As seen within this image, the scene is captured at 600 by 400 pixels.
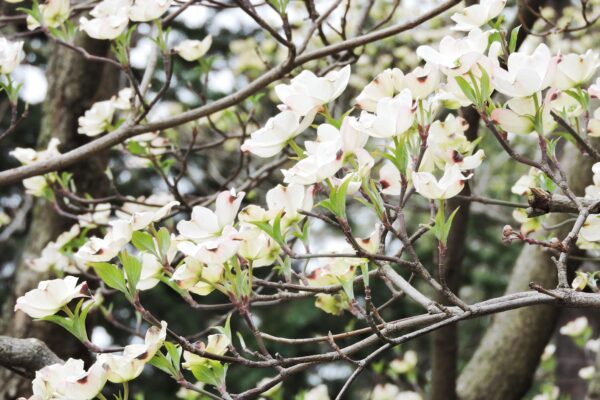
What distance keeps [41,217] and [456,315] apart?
5.76ft

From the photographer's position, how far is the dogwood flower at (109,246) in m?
0.88

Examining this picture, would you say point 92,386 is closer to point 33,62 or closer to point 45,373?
point 45,373

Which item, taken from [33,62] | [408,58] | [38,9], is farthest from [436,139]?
[33,62]

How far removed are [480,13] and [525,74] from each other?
0.24 m

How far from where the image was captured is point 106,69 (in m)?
2.46

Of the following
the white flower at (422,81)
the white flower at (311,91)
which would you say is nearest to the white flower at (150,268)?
the white flower at (311,91)

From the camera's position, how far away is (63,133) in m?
2.33

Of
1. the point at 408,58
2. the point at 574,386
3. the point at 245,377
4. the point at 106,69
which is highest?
the point at 106,69

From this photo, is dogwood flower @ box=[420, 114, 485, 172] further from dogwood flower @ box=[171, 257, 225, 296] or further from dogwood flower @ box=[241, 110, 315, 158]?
dogwood flower @ box=[171, 257, 225, 296]

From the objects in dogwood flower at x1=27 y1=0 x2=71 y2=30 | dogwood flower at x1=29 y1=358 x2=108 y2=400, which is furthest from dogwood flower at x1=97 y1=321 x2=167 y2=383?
dogwood flower at x1=27 y1=0 x2=71 y2=30

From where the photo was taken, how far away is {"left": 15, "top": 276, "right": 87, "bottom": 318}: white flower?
0.87m

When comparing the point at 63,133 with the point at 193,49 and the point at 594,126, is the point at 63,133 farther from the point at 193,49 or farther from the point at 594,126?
the point at 594,126

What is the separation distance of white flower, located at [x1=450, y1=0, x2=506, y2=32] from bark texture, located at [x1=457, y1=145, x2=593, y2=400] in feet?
3.40

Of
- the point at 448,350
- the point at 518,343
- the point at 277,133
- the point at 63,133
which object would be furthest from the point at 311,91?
the point at 63,133
